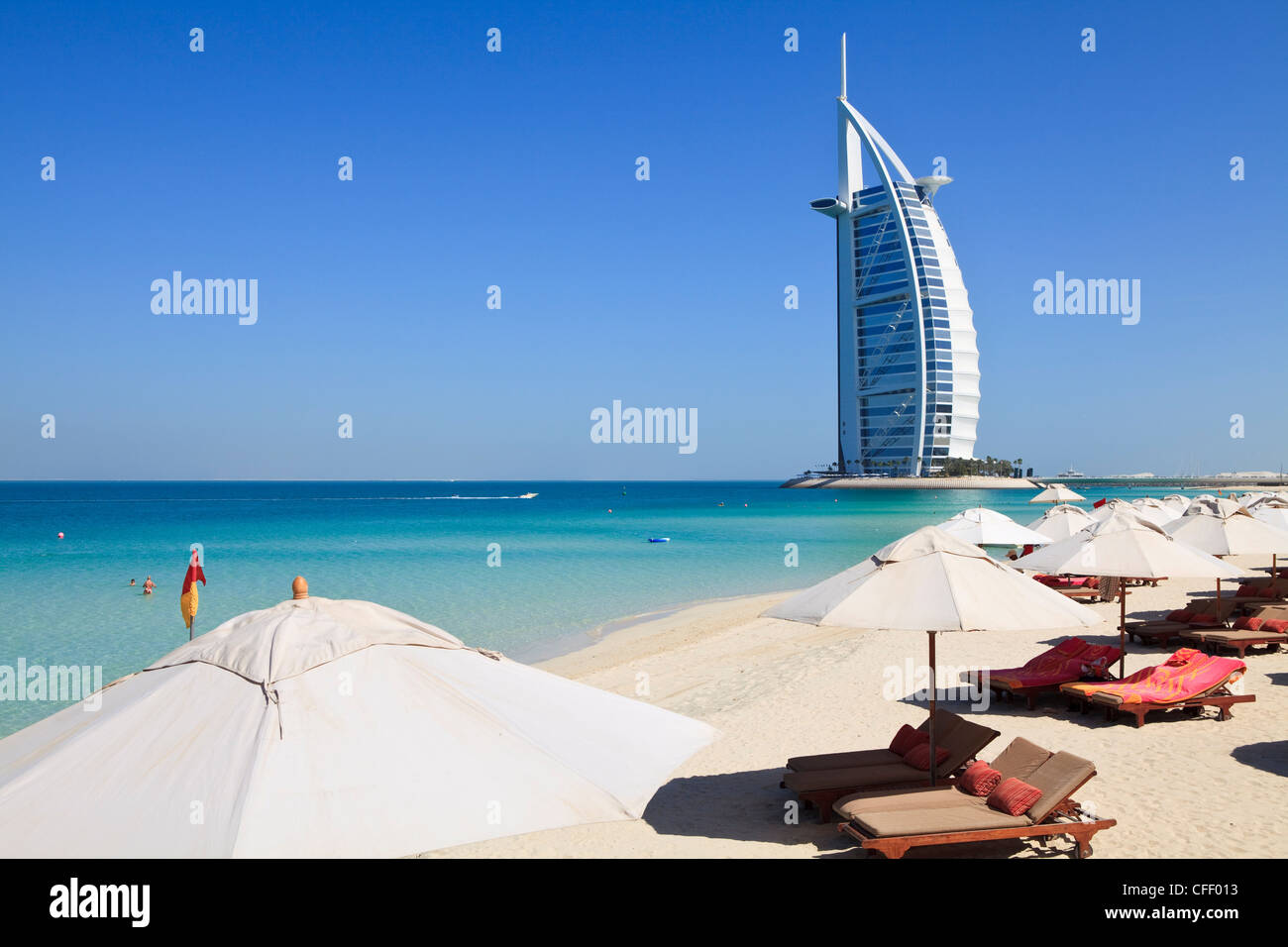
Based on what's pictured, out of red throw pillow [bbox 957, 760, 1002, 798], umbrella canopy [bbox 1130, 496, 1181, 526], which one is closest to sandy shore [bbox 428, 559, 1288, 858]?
red throw pillow [bbox 957, 760, 1002, 798]

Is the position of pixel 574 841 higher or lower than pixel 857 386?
lower

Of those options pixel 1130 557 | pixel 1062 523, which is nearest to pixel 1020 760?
pixel 1130 557

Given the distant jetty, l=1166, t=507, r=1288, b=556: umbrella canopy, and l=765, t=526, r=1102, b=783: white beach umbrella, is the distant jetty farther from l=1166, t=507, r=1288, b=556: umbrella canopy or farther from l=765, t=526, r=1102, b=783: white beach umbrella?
l=765, t=526, r=1102, b=783: white beach umbrella

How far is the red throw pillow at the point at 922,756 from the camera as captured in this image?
20.6 ft

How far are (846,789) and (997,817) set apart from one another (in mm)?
1076

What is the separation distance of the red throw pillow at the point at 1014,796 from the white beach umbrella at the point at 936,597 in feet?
4.00

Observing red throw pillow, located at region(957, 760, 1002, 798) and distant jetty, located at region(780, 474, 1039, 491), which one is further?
distant jetty, located at region(780, 474, 1039, 491)

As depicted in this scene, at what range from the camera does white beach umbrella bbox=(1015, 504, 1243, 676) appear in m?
8.95

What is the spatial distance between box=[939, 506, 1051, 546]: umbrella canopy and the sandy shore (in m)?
2.38

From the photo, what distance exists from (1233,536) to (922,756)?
9329 mm
